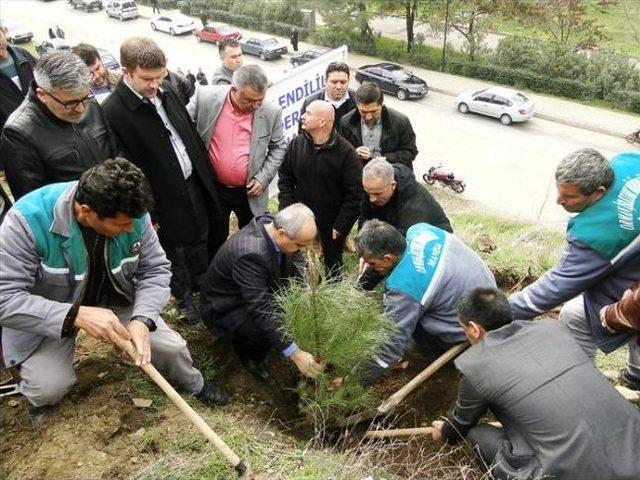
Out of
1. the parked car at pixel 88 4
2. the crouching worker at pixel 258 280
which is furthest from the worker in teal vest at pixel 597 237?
the parked car at pixel 88 4

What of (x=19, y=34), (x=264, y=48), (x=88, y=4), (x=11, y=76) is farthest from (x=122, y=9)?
(x=11, y=76)

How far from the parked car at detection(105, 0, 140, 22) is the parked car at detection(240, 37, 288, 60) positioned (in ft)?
30.7

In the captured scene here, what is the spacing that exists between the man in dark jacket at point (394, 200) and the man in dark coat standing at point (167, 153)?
115 cm

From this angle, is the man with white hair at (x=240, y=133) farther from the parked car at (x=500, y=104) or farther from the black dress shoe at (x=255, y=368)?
the parked car at (x=500, y=104)

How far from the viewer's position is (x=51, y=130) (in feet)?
10.0

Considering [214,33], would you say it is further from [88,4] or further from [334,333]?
[334,333]

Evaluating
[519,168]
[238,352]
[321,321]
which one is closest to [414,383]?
[321,321]

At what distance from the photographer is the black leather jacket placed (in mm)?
2965

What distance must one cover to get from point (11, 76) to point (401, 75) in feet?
57.6

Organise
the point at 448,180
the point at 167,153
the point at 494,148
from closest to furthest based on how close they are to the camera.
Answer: the point at 167,153 < the point at 448,180 < the point at 494,148

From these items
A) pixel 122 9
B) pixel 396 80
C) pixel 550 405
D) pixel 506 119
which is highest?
pixel 550 405

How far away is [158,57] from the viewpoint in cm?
328

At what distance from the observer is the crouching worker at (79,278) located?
245 centimetres

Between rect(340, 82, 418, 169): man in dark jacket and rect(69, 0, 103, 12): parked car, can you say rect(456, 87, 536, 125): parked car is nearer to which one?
rect(340, 82, 418, 169): man in dark jacket
